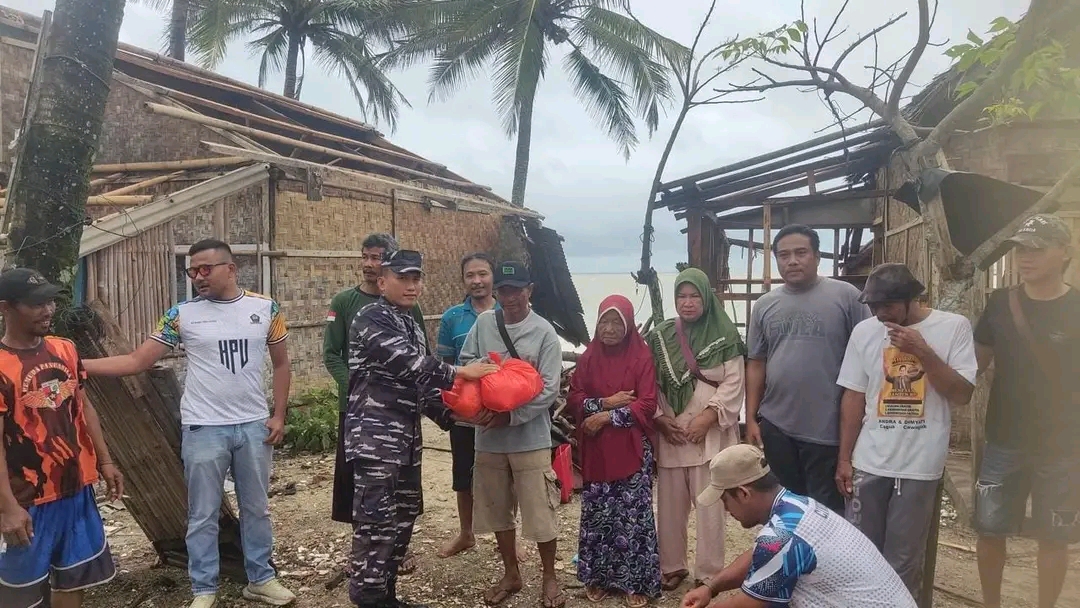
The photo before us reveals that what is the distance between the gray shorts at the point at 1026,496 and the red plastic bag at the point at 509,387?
83.9 inches

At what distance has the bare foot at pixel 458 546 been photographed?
4225 millimetres

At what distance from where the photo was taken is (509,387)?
3.11 metres

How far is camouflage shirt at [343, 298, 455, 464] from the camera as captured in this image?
119 inches

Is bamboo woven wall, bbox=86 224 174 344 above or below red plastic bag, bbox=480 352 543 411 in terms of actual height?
above

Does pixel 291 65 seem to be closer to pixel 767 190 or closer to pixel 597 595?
pixel 767 190

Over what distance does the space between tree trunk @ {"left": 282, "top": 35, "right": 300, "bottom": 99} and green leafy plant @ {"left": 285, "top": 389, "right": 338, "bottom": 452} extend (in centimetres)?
1290

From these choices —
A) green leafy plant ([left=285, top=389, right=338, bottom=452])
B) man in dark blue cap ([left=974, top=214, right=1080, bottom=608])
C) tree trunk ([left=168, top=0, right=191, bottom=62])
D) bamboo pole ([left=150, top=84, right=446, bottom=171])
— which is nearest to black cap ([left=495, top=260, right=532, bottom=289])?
man in dark blue cap ([left=974, top=214, right=1080, bottom=608])

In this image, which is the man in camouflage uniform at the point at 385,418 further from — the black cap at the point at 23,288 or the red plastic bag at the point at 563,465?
the red plastic bag at the point at 563,465

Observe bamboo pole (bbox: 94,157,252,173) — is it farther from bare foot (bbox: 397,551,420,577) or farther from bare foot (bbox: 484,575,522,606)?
bare foot (bbox: 484,575,522,606)

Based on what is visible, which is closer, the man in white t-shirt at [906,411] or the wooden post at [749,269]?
the man in white t-shirt at [906,411]

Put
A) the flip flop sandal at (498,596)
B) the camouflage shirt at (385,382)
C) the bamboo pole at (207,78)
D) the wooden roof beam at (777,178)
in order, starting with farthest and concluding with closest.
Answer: the bamboo pole at (207,78), the wooden roof beam at (777,178), the flip flop sandal at (498,596), the camouflage shirt at (385,382)

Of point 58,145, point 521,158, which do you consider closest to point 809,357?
point 58,145

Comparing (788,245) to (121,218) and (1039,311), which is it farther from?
(121,218)

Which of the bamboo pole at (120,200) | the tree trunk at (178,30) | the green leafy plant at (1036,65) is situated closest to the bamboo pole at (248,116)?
the bamboo pole at (120,200)
